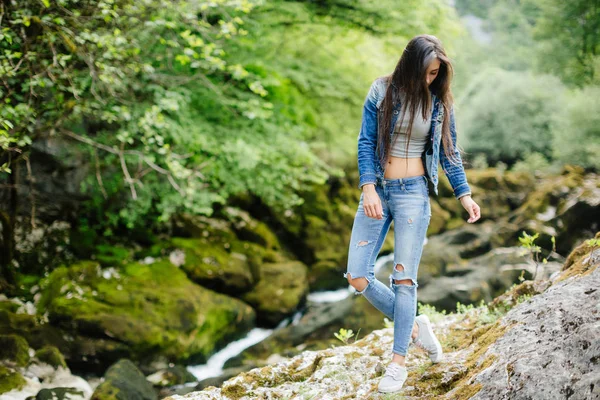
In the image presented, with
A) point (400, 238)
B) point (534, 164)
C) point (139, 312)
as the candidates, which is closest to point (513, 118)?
point (534, 164)

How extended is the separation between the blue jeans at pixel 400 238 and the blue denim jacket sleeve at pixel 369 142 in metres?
0.13

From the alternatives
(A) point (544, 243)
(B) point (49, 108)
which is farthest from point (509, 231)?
(B) point (49, 108)

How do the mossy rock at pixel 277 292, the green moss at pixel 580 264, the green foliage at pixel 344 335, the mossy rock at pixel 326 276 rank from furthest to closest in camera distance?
the mossy rock at pixel 326 276
the mossy rock at pixel 277 292
the green foliage at pixel 344 335
the green moss at pixel 580 264

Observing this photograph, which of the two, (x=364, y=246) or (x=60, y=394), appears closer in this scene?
(x=364, y=246)

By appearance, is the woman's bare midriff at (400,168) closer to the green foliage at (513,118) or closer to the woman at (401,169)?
the woman at (401,169)

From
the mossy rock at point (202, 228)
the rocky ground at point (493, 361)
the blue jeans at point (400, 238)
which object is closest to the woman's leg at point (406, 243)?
the blue jeans at point (400, 238)

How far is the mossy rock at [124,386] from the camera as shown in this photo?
502 centimetres

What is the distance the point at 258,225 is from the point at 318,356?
8.06 m

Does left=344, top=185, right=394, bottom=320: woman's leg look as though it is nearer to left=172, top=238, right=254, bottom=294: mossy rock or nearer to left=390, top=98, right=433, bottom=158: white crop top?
left=390, top=98, right=433, bottom=158: white crop top

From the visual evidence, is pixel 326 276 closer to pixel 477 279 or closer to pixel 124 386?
pixel 477 279

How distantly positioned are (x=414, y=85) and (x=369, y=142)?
0.44m

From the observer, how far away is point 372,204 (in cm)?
287

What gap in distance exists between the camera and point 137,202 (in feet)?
26.1

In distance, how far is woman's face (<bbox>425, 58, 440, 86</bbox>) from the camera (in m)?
2.85
